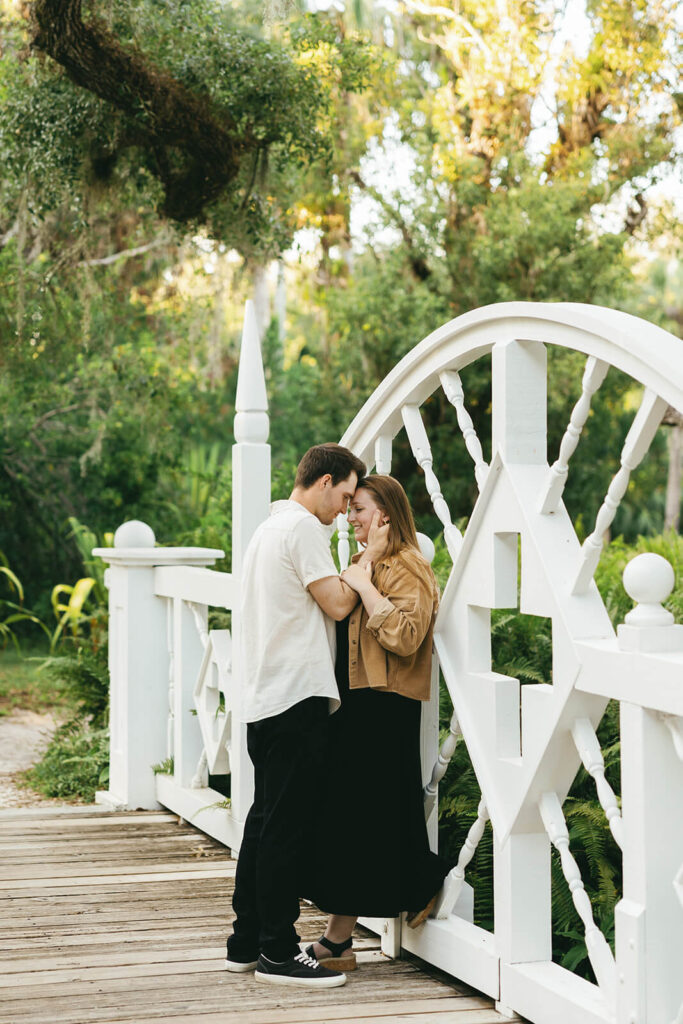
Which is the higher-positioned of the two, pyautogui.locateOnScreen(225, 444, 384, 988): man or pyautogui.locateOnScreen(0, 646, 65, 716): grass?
pyautogui.locateOnScreen(225, 444, 384, 988): man

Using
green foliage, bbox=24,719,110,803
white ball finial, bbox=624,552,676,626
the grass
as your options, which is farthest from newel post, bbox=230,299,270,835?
the grass

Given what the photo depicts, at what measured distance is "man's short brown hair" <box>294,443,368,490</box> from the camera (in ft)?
11.3

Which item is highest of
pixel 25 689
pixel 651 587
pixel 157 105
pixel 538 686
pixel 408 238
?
pixel 408 238

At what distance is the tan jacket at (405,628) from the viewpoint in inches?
130

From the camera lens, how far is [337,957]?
3422 millimetres

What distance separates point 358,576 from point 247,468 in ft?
3.78

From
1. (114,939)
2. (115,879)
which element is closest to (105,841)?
(115,879)

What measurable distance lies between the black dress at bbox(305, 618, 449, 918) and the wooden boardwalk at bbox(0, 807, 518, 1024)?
0.79 feet

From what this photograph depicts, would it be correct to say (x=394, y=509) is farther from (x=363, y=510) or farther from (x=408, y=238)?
(x=408, y=238)

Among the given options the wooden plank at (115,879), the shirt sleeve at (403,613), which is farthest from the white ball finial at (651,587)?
the wooden plank at (115,879)

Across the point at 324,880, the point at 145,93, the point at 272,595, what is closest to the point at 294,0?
the point at 145,93

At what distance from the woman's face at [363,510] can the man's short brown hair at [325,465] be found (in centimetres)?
7

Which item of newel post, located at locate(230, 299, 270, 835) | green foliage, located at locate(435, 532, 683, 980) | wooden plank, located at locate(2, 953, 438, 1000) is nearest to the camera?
wooden plank, located at locate(2, 953, 438, 1000)

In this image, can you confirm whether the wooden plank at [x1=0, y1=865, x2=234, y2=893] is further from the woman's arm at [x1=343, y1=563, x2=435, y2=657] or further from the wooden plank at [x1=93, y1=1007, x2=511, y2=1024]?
the woman's arm at [x1=343, y1=563, x2=435, y2=657]
